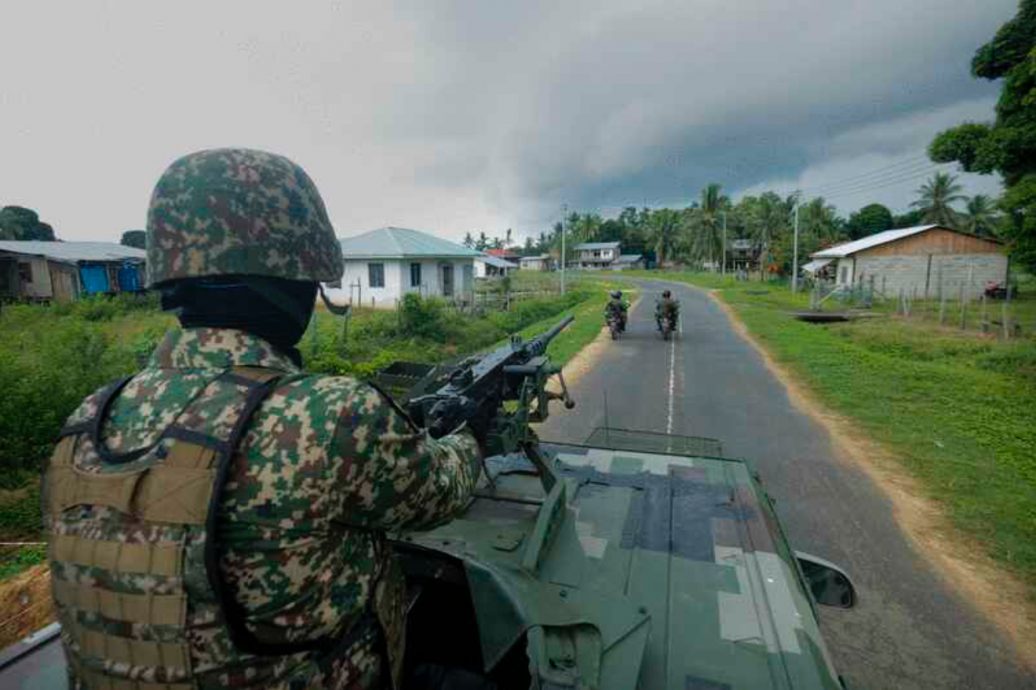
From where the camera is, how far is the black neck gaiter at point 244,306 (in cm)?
151

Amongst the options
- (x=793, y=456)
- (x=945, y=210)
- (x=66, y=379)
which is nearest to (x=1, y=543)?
(x=66, y=379)

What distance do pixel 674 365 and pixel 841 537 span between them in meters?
7.95

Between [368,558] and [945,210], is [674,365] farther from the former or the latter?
[945,210]

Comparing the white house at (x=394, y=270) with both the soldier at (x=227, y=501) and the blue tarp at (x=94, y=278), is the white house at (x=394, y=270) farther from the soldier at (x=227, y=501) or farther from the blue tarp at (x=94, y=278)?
the soldier at (x=227, y=501)

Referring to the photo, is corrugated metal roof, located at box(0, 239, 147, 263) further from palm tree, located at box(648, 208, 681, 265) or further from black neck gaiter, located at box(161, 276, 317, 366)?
palm tree, located at box(648, 208, 681, 265)

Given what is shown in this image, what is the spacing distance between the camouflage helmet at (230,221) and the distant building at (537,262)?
3522 inches

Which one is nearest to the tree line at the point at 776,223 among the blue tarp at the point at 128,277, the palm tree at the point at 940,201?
the palm tree at the point at 940,201

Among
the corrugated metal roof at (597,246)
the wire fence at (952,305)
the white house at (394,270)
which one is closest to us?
the wire fence at (952,305)

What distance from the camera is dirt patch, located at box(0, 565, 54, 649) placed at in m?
3.95

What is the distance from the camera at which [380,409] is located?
4.40ft

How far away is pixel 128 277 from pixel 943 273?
3921 centimetres

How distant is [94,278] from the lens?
81.4ft

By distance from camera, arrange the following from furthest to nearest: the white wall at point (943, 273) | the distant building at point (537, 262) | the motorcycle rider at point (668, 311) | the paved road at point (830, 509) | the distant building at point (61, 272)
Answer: the distant building at point (537, 262)
the white wall at point (943, 273)
the distant building at point (61, 272)
the motorcycle rider at point (668, 311)
the paved road at point (830, 509)

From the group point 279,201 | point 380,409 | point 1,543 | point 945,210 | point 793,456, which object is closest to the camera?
point 380,409
